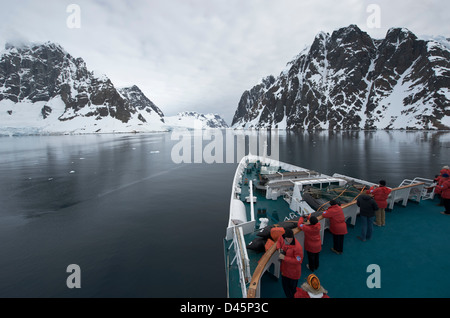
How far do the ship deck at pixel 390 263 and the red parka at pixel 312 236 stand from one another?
4.25 feet

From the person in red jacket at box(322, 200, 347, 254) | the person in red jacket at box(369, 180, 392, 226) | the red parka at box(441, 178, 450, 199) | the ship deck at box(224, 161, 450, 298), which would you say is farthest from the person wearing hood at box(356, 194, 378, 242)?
the red parka at box(441, 178, 450, 199)

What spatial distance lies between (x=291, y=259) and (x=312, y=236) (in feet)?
5.42

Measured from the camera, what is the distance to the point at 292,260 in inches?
244

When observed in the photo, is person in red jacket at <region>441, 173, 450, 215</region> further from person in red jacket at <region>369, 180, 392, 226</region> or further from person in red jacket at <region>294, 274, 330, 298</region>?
person in red jacket at <region>294, 274, 330, 298</region>

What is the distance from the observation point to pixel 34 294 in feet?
35.2

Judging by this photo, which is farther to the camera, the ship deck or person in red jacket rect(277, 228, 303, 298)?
the ship deck

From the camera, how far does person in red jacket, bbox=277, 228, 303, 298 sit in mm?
6176

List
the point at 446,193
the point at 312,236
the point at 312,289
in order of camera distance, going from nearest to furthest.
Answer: the point at 312,289 → the point at 312,236 → the point at 446,193

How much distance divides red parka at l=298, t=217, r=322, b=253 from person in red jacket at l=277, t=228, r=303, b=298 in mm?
1212

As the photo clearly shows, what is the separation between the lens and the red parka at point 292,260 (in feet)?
20.2

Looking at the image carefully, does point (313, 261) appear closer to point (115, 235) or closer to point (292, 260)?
point (292, 260)

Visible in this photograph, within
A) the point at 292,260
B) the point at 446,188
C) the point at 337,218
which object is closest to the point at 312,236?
the point at 292,260

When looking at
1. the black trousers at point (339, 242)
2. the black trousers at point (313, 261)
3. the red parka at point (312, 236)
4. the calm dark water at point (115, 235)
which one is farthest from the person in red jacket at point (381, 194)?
the calm dark water at point (115, 235)
